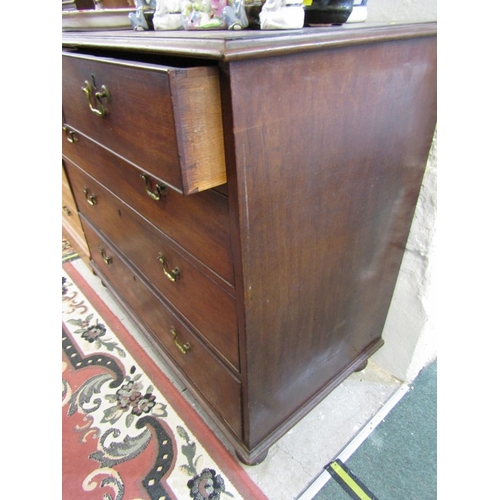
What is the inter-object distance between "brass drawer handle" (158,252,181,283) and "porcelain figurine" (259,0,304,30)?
49 centimetres

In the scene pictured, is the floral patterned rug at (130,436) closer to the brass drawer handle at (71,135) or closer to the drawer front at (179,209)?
the drawer front at (179,209)

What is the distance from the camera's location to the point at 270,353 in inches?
28.6

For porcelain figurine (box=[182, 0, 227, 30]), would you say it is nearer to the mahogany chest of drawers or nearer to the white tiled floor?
the mahogany chest of drawers

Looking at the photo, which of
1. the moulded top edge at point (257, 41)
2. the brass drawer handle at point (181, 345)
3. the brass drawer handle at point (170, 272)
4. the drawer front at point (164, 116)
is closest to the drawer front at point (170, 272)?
the brass drawer handle at point (170, 272)

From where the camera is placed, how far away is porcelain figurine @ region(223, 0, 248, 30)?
0.56 metres

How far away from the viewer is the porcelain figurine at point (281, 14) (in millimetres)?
518

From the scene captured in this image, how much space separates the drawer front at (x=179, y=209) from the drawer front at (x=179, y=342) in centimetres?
27

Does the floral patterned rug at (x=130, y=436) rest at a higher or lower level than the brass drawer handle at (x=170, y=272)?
lower

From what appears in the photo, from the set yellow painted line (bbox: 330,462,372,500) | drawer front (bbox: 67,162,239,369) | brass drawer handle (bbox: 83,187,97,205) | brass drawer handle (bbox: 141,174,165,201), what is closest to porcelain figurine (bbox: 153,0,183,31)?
brass drawer handle (bbox: 141,174,165,201)

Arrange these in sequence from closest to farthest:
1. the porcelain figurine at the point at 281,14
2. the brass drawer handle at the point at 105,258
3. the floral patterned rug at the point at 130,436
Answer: the porcelain figurine at the point at 281,14, the floral patterned rug at the point at 130,436, the brass drawer handle at the point at 105,258

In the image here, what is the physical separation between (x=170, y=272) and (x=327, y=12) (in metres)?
0.58

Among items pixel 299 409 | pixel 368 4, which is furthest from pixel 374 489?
pixel 368 4

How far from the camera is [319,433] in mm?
1003

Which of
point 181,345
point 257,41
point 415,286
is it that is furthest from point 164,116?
point 415,286
